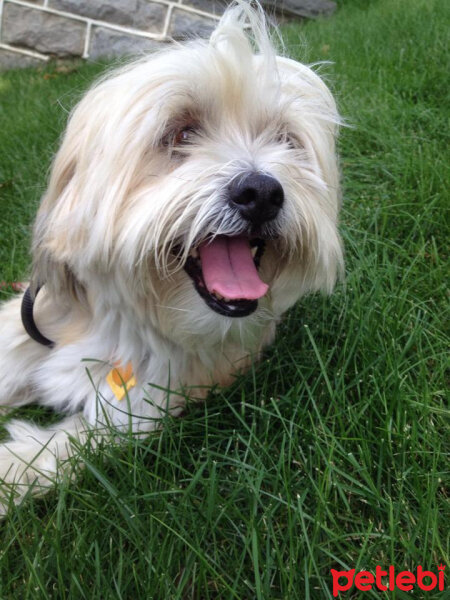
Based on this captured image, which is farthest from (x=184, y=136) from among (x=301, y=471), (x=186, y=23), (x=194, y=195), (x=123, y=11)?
(x=123, y=11)

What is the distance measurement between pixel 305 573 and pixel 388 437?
505mm

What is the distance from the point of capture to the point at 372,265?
2488 millimetres

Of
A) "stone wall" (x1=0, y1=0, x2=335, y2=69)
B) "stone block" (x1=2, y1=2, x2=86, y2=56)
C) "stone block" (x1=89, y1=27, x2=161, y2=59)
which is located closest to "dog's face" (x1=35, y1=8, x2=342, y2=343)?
"stone wall" (x1=0, y1=0, x2=335, y2=69)

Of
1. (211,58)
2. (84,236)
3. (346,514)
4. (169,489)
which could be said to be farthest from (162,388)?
(211,58)

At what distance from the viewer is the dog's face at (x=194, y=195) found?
1.62m

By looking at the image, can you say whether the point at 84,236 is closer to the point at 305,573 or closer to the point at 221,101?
the point at 221,101

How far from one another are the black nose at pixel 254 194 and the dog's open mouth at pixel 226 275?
0.14 m

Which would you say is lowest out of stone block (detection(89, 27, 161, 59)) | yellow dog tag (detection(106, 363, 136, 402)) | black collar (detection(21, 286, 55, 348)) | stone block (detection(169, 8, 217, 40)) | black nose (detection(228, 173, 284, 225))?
stone block (detection(169, 8, 217, 40))

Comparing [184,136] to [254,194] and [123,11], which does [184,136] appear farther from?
[123,11]

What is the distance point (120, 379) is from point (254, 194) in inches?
30.4

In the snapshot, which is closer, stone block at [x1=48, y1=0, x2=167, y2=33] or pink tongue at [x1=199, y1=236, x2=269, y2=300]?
pink tongue at [x1=199, y1=236, x2=269, y2=300]

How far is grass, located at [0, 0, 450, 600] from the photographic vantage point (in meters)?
1.44

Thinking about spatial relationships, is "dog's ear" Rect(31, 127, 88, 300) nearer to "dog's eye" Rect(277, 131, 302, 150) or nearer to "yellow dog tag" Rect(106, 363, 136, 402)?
"yellow dog tag" Rect(106, 363, 136, 402)

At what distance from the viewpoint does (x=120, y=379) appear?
194cm
